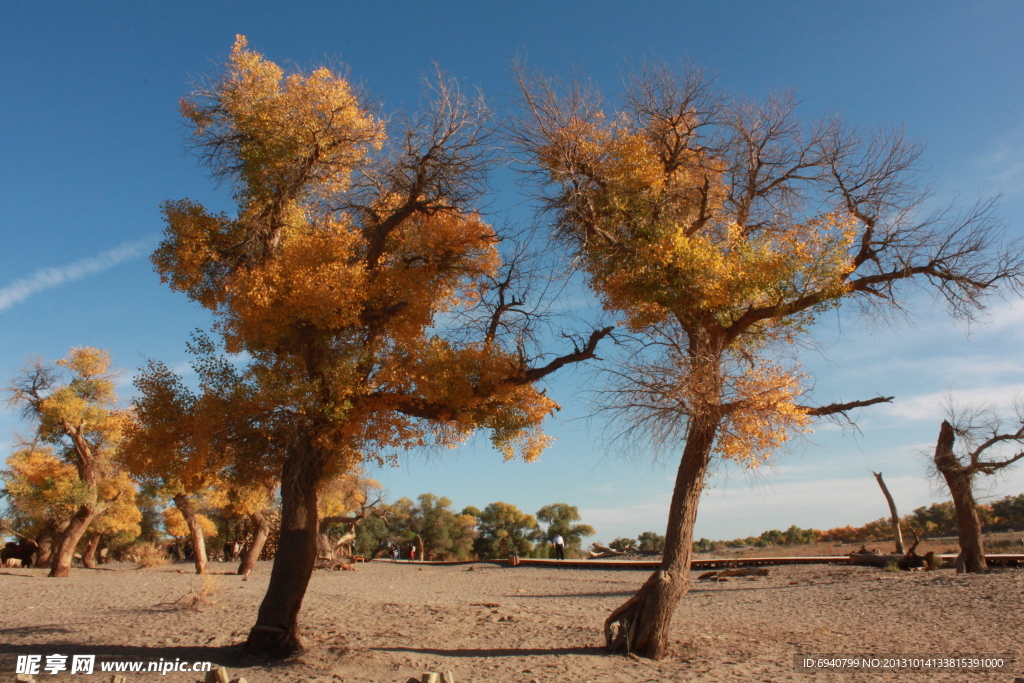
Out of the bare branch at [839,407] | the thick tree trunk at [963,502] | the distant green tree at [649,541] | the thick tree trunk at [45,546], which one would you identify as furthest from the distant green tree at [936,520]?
the thick tree trunk at [45,546]

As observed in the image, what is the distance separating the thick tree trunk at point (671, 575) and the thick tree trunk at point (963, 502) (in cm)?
1090

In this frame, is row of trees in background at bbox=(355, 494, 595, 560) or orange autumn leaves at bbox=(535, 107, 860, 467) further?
row of trees in background at bbox=(355, 494, 595, 560)

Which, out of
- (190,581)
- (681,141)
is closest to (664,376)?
(681,141)

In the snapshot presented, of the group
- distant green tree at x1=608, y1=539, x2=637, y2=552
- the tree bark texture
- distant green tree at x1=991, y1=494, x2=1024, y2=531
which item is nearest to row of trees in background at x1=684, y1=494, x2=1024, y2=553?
distant green tree at x1=991, y1=494, x2=1024, y2=531

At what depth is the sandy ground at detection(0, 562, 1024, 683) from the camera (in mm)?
7715

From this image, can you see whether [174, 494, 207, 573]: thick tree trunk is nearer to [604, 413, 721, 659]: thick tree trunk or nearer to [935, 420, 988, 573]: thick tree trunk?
[604, 413, 721, 659]: thick tree trunk

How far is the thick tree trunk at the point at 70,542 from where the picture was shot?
2131cm

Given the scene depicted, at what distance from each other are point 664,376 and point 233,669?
673 cm

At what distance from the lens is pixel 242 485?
9867mm

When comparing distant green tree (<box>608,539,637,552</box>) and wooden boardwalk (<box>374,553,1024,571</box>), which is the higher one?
wooden boardwalk (<box>374,553,1024,571</box>)

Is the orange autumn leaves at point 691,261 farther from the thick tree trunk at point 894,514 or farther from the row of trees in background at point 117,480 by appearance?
the thick tree trunk at point 894,514

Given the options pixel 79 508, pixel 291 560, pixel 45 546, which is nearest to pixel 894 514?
pixel 291 560

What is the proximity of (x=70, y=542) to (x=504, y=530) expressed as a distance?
2931 centimetres

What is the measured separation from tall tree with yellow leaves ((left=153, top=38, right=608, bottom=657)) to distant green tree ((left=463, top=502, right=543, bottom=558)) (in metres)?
37.2
